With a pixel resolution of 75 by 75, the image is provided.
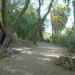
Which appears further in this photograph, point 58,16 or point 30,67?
point 58,16

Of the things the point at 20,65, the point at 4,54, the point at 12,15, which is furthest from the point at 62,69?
the point at 12,15

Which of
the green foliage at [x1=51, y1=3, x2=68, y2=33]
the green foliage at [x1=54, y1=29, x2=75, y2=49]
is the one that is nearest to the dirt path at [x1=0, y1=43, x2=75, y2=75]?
the green foliage at [x1=54, y1=29, x2=75, y2=49]

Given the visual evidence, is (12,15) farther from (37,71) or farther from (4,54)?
(37,71)

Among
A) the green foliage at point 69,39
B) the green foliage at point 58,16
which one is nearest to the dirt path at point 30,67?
the green foliage at point 69,39

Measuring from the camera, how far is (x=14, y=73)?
28.0 ft

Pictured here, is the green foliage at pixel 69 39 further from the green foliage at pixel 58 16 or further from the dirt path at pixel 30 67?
the green foliage at pixel 58 16

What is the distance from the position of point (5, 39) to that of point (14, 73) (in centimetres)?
443

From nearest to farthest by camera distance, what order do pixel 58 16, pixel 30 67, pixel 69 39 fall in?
pixel 30 67 < pixel 69 39 < pixel 58 16

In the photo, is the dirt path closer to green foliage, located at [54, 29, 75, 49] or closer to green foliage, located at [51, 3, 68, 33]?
green foliage, located at [54, 29, 75, 49]

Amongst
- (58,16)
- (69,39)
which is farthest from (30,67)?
(58,16)

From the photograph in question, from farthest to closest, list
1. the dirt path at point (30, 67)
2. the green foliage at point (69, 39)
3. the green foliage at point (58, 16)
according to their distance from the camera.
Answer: the green foliage at point (58, 16) → the green foliage at point (69, 39) → the dirt path at point (30, 67)

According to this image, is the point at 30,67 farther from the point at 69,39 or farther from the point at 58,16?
the point at 58,16

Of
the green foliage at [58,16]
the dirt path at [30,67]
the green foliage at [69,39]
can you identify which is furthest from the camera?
the green foliage at [58,16]

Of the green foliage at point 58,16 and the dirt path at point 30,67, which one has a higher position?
the green foliage at point 58,16
